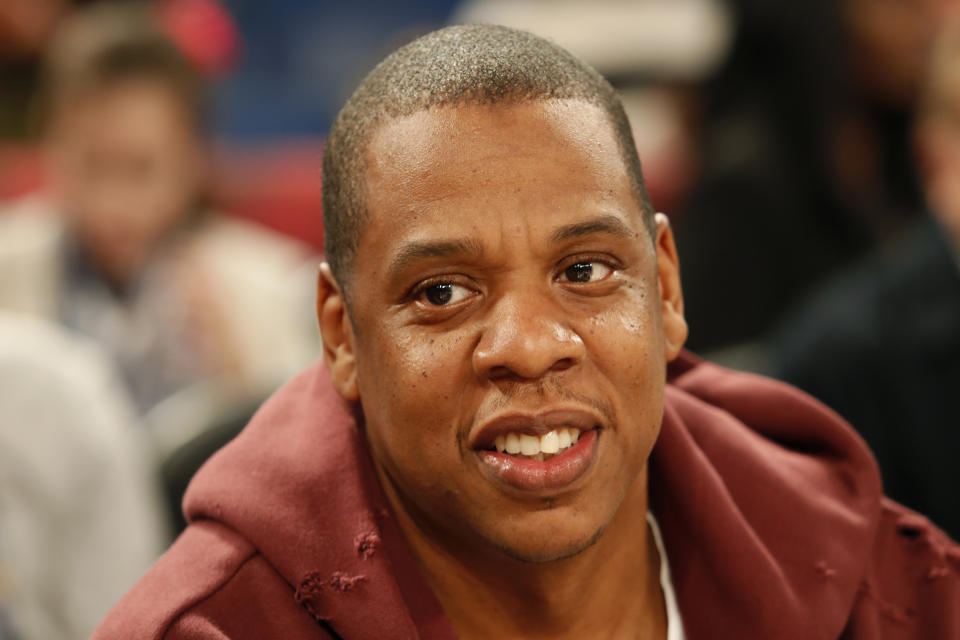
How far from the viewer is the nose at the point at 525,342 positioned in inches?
49.8

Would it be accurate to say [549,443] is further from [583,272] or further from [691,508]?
[691,508]

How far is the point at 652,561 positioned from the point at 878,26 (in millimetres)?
2403

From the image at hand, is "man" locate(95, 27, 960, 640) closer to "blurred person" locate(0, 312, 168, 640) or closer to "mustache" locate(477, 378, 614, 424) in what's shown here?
"mustache" locate(477, 378, 614, 424)

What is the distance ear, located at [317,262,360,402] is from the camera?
145 cm

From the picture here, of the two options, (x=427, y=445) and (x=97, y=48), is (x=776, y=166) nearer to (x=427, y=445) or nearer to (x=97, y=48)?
(x=97, y=48)

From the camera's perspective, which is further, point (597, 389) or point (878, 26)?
point (878, 26)

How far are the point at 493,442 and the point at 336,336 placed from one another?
0.82 ft

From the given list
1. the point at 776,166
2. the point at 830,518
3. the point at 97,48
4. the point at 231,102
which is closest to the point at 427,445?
the point at 830,518

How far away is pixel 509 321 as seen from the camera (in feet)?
4.21

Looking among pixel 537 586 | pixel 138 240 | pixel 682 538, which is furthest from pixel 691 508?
pixel 138 240

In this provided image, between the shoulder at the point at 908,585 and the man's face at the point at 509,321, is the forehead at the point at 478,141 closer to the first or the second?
the man's face at the point at 509,321

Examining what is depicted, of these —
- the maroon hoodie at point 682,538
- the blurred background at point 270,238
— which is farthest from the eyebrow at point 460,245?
the blurred background at point 270,238

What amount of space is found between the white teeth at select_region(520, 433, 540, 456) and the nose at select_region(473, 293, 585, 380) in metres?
0.06

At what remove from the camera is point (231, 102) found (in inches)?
186
